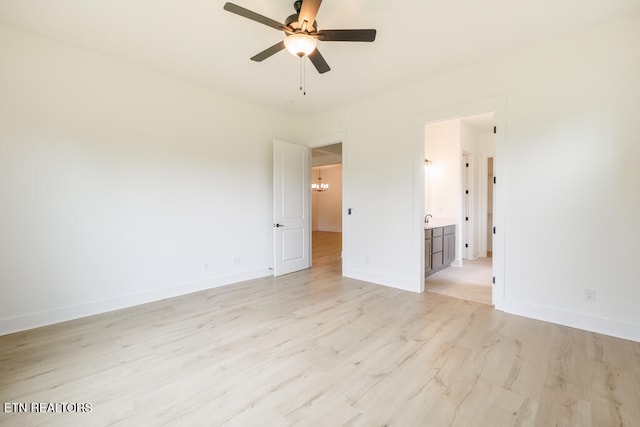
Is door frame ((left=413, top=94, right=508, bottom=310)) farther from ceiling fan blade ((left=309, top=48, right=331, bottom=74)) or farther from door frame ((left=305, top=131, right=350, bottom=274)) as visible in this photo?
ceiling fan blade ((left=309, top=48, right=331, bottom=74))

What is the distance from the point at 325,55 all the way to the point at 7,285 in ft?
12.7

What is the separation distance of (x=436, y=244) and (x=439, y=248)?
6.7 inches

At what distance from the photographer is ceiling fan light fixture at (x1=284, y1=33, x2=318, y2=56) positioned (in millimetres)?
2164

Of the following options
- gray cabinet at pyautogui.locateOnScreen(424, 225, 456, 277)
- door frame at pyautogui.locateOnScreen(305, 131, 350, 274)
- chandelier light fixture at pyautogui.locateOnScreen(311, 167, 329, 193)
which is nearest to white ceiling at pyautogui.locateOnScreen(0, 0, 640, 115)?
door frame at pyautogui.locateOnScreen(305, 131, 350, 274)

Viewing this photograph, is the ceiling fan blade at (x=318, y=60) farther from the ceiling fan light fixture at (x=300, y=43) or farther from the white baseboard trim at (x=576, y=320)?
the white baseboard trim at (x=576, y=320)

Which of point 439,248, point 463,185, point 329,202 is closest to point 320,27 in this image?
point 439,248

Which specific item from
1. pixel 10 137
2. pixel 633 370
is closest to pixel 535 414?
pixel 633 370

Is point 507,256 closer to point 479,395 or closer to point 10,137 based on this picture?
point 479,395

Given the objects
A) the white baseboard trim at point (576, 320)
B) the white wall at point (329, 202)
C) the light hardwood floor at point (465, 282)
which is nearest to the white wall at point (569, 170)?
the white baseboard trim at point (576, 320)

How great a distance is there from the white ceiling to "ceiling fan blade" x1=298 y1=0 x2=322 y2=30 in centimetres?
39

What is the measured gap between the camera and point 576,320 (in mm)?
2762

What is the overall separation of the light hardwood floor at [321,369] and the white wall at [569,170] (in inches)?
15.2

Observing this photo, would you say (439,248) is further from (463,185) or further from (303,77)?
(303,77)

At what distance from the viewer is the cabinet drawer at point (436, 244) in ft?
15.4
